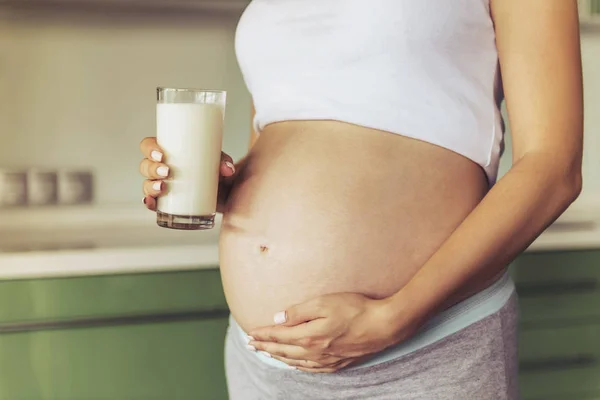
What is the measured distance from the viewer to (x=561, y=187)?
662mm

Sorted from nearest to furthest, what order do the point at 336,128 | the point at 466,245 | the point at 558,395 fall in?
the point at 466,245, the point at 336,128, the point at 558,395

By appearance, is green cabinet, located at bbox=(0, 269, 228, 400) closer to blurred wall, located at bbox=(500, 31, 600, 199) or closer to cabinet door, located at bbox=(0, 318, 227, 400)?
cabinet door, located at bbox=(0, 318, 227, 400)

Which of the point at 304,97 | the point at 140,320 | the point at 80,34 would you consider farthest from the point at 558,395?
the point at 80,34

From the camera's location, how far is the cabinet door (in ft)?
3.76

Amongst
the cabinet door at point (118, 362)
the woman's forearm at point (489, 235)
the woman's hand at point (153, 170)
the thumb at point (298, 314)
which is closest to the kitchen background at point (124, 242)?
the cabinet door at point (118, 362)

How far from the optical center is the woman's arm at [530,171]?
25.4 inches

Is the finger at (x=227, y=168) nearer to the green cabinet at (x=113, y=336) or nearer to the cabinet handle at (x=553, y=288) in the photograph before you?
the green cabinet at (x=113, y=336)

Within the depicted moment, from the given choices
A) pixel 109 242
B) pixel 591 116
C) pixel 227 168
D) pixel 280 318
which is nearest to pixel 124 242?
pixel 109 242

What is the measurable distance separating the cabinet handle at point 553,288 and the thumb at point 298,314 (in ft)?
2.78

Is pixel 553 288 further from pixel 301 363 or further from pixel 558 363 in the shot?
pixel 301 363

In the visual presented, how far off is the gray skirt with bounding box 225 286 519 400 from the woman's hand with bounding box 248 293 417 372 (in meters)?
0.03

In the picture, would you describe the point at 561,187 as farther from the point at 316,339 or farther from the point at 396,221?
the point at 316,339

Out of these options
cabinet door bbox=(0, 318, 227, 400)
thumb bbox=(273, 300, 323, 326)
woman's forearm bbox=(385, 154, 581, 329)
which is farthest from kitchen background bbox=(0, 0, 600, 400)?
woman's forearm bbox=(385, 154, 581, 329)

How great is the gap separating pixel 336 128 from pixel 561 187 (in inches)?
10.2
